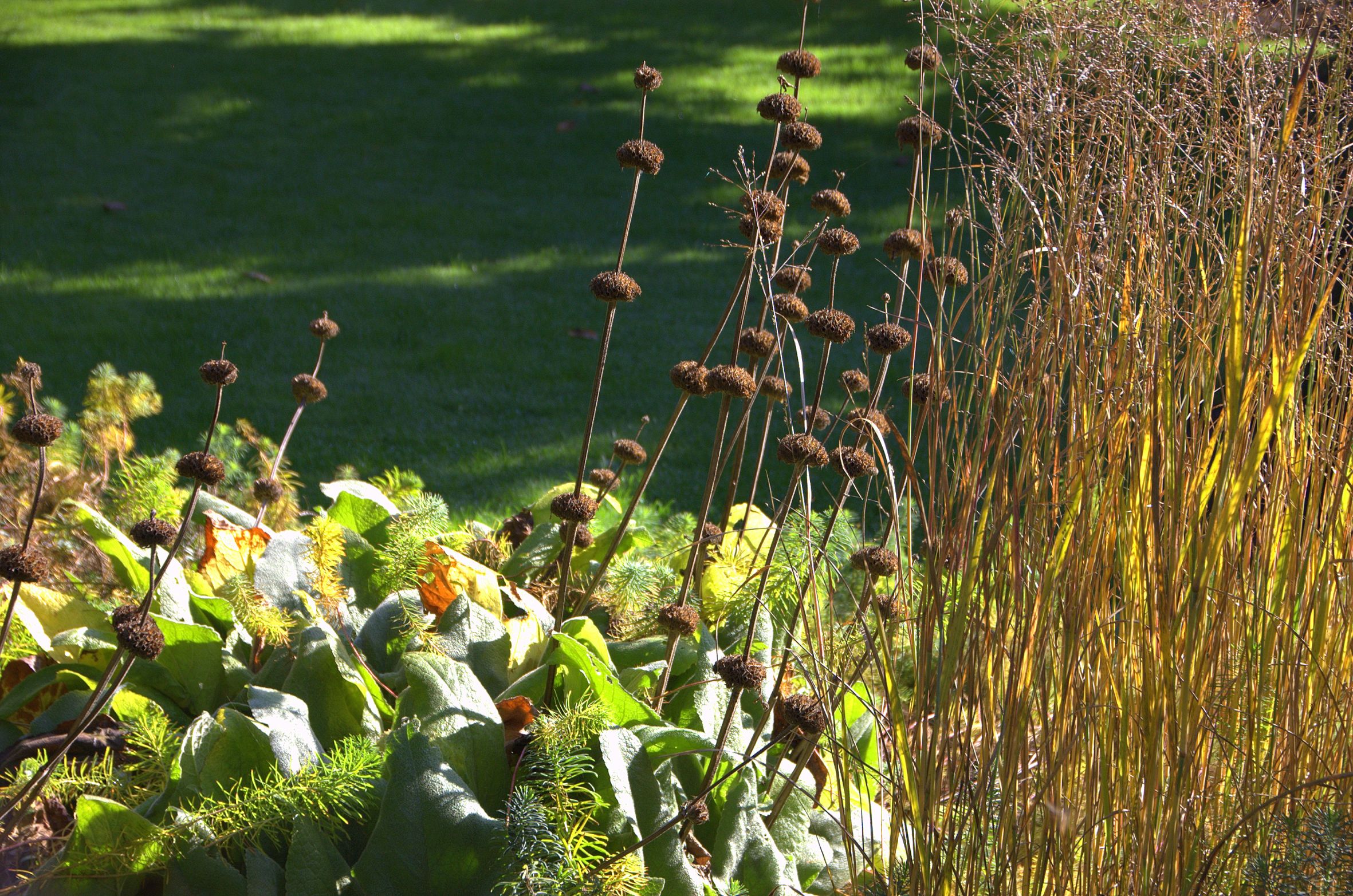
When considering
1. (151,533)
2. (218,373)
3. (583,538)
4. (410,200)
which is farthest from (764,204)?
(410,200)

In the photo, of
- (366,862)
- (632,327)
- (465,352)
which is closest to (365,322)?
(465,352)

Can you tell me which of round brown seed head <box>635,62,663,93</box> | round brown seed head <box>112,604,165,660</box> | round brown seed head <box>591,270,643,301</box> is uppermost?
round brown seed head <box>635,62,663,93</box>

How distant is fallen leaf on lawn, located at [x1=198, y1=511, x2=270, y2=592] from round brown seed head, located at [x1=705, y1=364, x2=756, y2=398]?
946mm

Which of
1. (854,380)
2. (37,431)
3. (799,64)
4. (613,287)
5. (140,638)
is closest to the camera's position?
(140,638)

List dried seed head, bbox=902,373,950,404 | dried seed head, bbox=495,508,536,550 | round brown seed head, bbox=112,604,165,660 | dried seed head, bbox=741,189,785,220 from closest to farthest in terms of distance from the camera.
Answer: round brown seed head, bbox=112,604,165,660 < dried seed head, bbox=902,373,950,404 < dried seed head, bbox=741,189,785,220 < dried seed head, bbox=495,508,536,550

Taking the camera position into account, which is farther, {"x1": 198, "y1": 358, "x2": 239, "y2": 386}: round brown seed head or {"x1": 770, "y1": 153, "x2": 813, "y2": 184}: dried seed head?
{"x1": 770, "y1": 153, "x2": 813, "y2": 184}: dried seed head

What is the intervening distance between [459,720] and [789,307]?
31.5 inches

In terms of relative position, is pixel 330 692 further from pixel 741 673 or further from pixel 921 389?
pixel 921 389

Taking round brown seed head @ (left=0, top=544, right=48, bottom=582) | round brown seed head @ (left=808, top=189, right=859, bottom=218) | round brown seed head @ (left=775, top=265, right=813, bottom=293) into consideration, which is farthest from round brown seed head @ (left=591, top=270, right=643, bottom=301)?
round brown seed head @ (left=0, top=544, right=48, bottom=582)

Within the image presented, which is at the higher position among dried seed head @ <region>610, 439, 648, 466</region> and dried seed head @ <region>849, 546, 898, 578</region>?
dried seed head @ <region>849, 546, 898, 578</region>

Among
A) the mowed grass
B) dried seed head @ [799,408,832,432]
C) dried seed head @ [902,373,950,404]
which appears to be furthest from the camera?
the mowed grass

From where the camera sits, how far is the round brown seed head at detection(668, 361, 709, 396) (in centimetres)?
166

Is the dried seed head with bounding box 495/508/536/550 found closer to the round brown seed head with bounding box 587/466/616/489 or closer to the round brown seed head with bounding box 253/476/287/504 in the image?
the round brown seed head with bounding box 587/466/616/489

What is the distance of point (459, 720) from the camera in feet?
5.13
